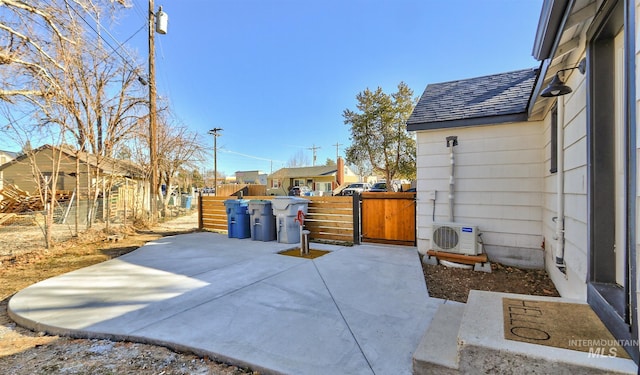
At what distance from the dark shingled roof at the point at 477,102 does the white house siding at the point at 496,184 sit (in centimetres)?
20

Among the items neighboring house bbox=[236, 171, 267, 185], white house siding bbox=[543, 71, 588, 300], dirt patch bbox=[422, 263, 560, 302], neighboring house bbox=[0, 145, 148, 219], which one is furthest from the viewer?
neighboring house bbox=[236, 171, 267, 185]

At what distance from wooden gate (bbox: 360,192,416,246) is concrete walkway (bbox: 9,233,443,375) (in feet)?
4.11

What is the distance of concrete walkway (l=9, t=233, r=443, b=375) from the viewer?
245cm

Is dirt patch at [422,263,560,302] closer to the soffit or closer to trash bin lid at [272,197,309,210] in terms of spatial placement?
the soffit

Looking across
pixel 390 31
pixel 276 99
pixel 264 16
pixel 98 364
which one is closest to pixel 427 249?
pixel 98 364

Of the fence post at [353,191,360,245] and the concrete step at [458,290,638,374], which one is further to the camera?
the fence post at [353,191,360,245]

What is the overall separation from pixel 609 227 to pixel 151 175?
13584 mm

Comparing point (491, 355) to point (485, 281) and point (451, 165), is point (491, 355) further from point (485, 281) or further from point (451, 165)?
point (451, 165)

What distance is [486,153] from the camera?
5559 mm

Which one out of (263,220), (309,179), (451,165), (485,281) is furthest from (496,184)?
(309,179)

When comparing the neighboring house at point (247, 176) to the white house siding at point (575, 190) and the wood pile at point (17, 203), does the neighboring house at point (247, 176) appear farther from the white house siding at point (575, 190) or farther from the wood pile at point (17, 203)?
the white house siding at point (575, 190)

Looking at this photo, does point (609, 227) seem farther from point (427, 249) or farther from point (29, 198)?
point (29, 198)

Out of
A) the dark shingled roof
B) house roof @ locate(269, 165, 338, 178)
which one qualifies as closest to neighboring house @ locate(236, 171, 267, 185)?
house roof @ locate(269, 165, 338, 178)

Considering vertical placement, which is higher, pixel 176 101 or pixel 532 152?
pixel 176 101
